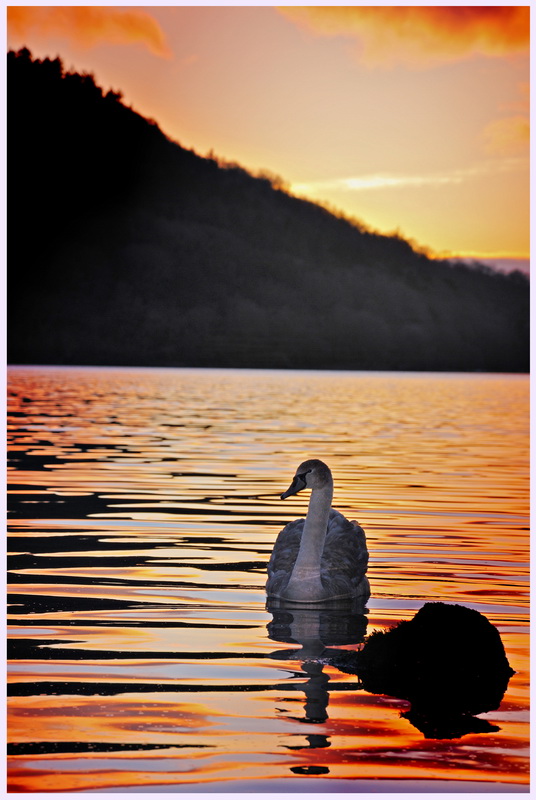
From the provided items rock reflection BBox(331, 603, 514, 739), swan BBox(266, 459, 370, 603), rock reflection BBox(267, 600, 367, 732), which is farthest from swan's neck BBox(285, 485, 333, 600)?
rock reflection BBox(331, 603, 514, 739)

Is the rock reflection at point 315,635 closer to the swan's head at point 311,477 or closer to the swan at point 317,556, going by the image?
the swan at point 317,556

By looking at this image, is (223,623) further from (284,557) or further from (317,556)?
(284,557)

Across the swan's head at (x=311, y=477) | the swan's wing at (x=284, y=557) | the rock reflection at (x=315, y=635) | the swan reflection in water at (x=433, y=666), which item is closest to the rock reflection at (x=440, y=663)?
the swan reflection in water at (x=433, y=666)

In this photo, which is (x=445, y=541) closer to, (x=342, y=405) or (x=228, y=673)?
(x=228, y=673)

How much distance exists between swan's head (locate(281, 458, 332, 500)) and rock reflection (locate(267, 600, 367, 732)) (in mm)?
1291

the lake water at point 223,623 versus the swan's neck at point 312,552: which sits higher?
the swan's neck at point 312,552

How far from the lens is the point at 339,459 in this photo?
1206 inches

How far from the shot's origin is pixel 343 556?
1359 centimetres

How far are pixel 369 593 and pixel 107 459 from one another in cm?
1689

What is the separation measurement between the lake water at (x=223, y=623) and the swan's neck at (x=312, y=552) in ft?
1.65

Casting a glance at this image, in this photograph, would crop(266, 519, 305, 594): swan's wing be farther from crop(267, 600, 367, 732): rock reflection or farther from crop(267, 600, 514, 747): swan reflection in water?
crop(267, 600, 514, 747): swan reflection in water

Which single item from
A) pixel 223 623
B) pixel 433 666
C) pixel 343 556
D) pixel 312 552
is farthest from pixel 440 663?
pixel 343 556

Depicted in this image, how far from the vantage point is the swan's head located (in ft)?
43.7

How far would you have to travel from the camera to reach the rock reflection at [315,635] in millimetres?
9343
